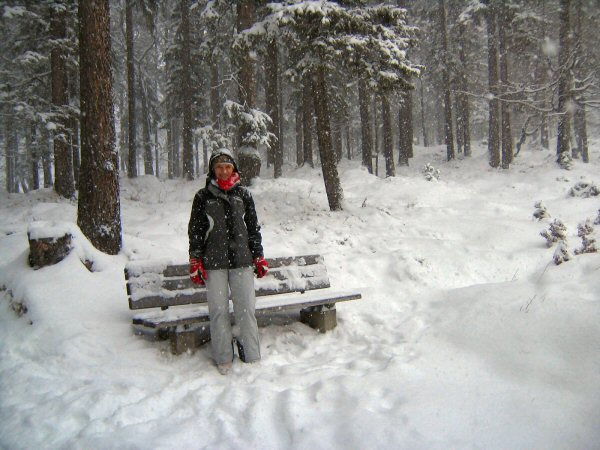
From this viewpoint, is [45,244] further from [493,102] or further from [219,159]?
[493,102]

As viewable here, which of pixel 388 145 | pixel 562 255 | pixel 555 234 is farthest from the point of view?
pixel 388 145

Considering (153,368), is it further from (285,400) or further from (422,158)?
(422,158)

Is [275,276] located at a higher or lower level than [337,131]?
lower

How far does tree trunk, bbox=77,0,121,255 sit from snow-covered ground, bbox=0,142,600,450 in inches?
29.4

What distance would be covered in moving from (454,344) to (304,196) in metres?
8.95

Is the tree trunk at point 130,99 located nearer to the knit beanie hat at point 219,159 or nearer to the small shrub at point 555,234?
the knit beanie hat at point 219,159

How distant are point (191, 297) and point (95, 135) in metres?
3.94

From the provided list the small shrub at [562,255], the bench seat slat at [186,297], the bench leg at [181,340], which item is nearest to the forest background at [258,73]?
the bench seat slat at [186,297]

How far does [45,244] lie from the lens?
18.6ft

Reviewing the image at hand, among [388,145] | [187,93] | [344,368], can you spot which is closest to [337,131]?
[388,145]

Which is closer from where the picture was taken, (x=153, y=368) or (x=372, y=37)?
(x=153, y=368)

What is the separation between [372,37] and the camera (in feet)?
33.6

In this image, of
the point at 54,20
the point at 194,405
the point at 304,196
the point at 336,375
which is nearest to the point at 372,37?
the point at 304,196

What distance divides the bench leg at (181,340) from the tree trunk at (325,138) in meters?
7.22
